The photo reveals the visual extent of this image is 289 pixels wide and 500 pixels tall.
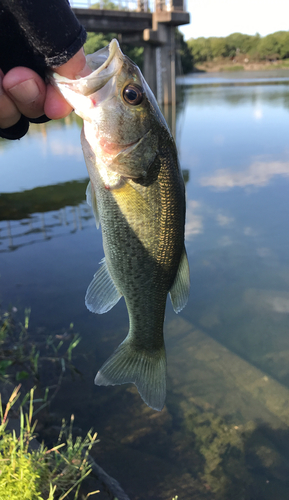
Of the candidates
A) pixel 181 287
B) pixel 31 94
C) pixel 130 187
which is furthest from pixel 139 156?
pixel 181 287

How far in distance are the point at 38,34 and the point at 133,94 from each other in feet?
1.56

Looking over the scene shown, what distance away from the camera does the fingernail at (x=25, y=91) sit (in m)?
1.53

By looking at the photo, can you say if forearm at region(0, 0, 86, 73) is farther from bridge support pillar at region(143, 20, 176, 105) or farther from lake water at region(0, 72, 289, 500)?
bridge support pillar at region(143, 20, 176, 105)

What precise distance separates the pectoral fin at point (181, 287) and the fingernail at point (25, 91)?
41.1 inches

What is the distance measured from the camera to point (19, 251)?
784 cm

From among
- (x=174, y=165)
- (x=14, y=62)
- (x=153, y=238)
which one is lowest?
(x=153, y=238)

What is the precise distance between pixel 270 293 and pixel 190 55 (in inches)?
2662

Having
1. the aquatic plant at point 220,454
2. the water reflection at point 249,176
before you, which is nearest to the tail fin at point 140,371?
the aquatic plant at point 220,454

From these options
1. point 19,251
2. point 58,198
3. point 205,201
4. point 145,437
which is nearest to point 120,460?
point 145,437

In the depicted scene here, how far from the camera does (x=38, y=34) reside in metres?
1.34

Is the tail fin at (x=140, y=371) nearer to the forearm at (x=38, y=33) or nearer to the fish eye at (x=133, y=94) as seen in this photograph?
the fish eye at (x=133, y=94)

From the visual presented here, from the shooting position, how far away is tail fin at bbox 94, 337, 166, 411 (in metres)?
2.04

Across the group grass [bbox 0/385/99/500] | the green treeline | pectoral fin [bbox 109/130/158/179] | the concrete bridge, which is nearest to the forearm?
pectoral fin [bbox 109/130/158/179]

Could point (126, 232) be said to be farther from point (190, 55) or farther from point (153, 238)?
point (190, 55)
